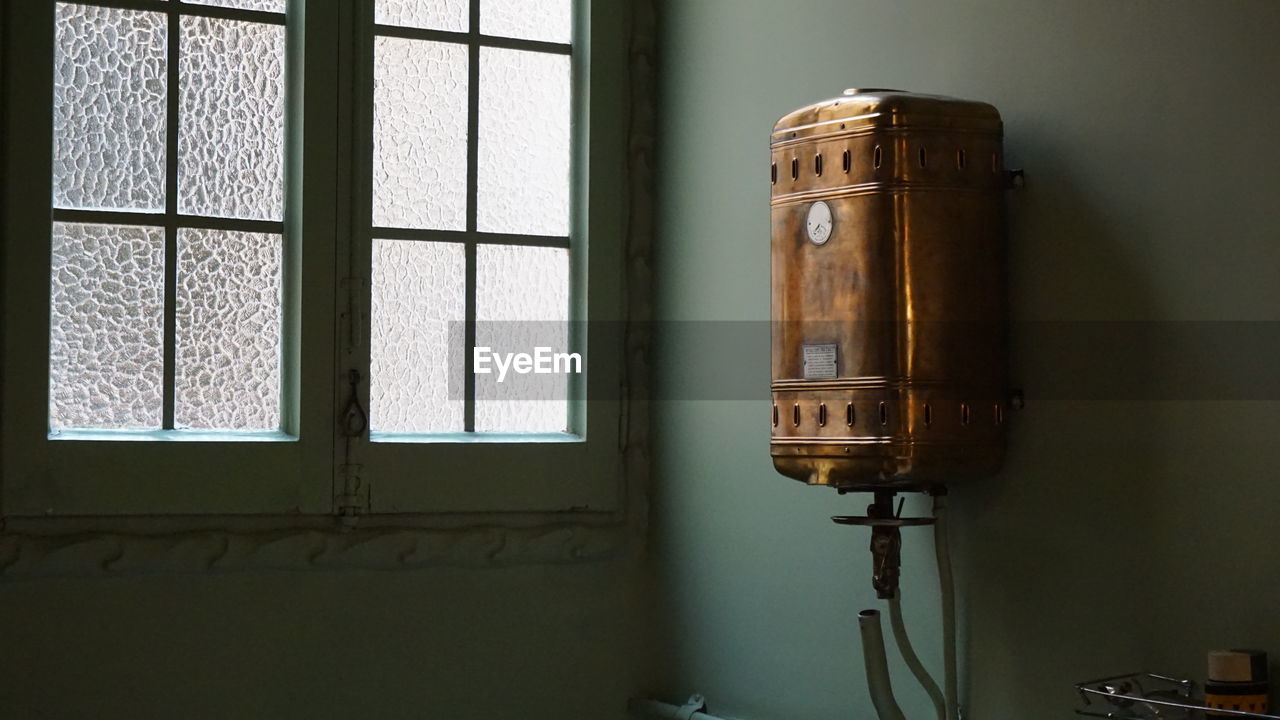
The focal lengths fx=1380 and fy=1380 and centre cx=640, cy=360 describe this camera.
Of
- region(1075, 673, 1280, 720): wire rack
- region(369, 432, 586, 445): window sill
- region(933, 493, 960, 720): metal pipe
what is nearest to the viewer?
region(1075, 673, 1280, 720): wire rack

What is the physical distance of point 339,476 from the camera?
101 inches

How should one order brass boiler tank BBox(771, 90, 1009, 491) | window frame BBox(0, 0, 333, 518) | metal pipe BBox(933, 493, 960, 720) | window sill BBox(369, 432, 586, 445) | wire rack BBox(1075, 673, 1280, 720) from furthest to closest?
window sill BBox(369, 432, 586, 445)
window frame BBox(0, 0, 333, 518)
metal pipe BBox(933, 493, 960, 720)
brass boiler tank BBox(771, 90, 1009, 491)
wire rack BBox(1075, 673, 1280, 720)

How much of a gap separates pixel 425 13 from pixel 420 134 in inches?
9.5

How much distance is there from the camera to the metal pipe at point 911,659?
1894 mm

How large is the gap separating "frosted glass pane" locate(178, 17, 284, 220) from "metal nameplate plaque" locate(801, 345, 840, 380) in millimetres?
1208

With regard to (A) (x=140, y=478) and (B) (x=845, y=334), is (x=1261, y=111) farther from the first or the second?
(A) (x=140, y=478)

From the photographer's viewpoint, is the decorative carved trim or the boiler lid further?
the decorative carved trim

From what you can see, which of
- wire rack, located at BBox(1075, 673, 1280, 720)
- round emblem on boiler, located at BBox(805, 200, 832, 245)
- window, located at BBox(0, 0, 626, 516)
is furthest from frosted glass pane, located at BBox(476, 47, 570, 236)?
wire rack, located at BBox(1075, 673, 1280, 720)

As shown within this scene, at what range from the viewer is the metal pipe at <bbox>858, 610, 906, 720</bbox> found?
6.25ft

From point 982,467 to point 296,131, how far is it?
1458 mm

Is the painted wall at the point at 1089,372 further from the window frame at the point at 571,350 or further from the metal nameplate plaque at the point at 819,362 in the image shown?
the window frame at the point at 571,350

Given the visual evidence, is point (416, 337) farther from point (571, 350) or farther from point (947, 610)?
point (947, 610)

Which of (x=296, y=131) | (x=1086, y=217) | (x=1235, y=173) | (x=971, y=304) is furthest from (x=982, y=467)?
(x=296, y=131)

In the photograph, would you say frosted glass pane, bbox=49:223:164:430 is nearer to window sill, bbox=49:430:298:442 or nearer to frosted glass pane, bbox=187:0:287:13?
window sill, bbox=49:430:298:442
